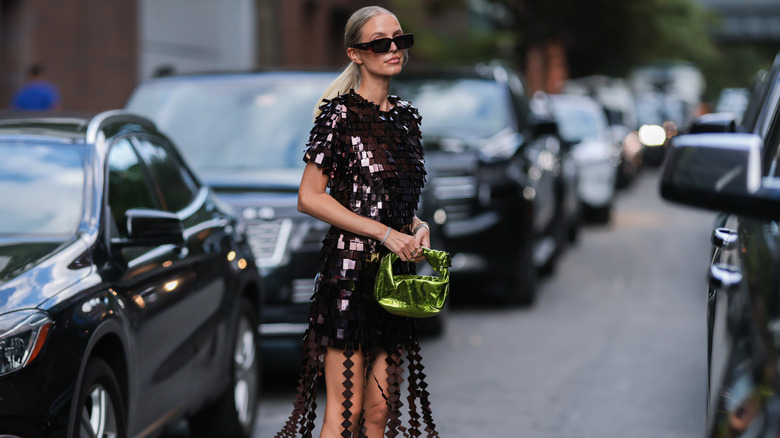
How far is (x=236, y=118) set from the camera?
28.9ft

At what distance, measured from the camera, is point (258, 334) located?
6.87 metres

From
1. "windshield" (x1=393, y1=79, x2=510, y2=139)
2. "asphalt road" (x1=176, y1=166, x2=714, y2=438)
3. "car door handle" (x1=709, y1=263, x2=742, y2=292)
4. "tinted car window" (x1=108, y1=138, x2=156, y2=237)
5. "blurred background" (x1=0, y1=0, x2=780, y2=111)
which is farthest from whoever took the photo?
"blurred background" (x1=0, y1=0, x2=780, y2=111)

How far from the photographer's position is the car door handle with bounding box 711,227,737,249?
13.1ft

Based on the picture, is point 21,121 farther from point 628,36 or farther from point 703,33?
point 703,33

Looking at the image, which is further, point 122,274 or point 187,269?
point 187,269

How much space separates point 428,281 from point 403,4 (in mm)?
25367

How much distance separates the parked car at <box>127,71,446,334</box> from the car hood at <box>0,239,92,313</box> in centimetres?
263

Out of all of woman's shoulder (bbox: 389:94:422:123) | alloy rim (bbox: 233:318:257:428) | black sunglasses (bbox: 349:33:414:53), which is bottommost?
alloy rim (bbox: 233:318:257:428)

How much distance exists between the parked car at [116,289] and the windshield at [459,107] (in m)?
4.88

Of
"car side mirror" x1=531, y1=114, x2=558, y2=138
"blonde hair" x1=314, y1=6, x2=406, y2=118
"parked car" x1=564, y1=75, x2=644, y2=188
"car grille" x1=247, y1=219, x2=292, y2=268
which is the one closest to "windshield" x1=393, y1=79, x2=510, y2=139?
"car side mirror" x1=531, y1=114, x2=558, y2=138

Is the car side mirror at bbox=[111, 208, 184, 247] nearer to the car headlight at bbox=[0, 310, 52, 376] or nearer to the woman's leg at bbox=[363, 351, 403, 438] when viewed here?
the car headlight at bbox=[0, 310, 52, 376]

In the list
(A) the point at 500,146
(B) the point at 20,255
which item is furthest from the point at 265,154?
(B) the point at 20,255

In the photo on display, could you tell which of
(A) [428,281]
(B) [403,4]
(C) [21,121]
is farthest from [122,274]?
(B) [403,4]

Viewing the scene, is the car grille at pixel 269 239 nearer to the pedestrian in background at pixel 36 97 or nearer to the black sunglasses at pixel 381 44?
the black sunglasses at pixel 381 44
